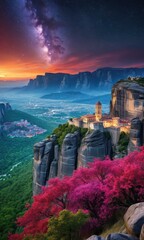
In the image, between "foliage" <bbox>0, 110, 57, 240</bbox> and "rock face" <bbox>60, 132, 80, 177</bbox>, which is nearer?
"foliage" <bbox>0, 110, 57, 240</bbox>

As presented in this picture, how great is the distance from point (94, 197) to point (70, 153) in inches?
799

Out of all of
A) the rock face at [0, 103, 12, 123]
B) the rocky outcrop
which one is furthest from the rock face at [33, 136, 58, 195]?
the rock face at [0, 103, 12, 123]

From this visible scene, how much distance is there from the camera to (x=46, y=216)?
23500mm

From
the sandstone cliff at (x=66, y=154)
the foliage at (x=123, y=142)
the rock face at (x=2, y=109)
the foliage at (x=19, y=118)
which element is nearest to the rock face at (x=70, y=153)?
the sandstone cliff at (x=66, y=154)

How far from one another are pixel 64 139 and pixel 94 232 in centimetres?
2233

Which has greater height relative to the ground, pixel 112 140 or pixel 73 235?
pixel 112 140

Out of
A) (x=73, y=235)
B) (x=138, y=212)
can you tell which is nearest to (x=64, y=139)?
Result: (x=73, y=235)

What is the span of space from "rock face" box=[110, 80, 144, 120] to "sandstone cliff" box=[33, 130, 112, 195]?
22.9 feet

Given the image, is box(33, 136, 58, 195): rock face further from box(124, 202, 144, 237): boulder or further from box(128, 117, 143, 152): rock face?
box(124, 202, 144, 237): boulder

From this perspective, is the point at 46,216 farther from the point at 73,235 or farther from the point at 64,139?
the point at 64,139

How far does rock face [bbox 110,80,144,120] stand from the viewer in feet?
141

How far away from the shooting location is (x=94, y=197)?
2241 cm

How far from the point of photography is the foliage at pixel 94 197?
2127cm

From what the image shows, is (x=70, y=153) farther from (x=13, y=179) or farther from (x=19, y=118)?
(x=19, y=118)
